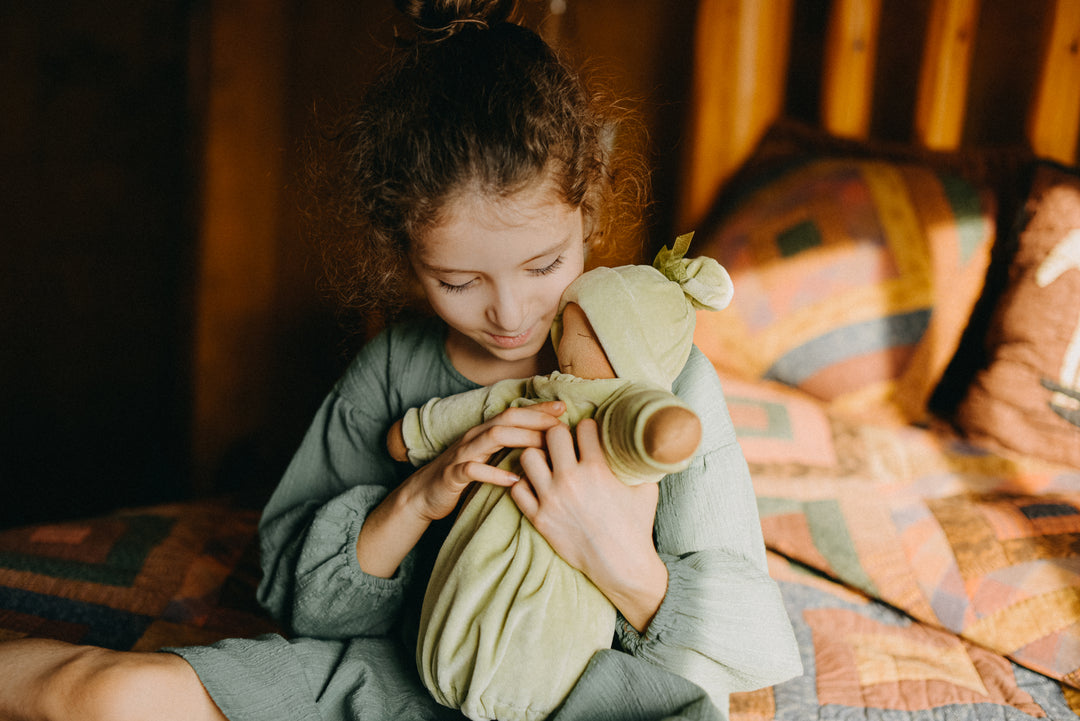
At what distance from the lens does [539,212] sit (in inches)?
28.0

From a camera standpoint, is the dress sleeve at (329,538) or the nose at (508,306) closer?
the nose at (508,306)

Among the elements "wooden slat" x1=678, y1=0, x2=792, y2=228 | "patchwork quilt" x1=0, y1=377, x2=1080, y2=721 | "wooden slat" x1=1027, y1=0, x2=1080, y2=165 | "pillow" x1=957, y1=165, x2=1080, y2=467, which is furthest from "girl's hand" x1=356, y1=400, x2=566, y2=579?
"wooden slat" x1=1027, y1=0, x2=1080, y2=165

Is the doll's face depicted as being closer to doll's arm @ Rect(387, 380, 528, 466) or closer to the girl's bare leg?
doll's arm @ Rect(387, 380, 528, 466)

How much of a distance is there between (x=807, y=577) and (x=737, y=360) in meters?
0.41

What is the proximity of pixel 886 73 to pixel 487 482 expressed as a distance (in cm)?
148

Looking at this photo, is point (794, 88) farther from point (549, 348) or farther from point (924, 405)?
point (549, 348)

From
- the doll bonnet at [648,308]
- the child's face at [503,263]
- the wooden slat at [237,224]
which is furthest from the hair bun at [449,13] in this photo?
the wooden slat at [237,224]

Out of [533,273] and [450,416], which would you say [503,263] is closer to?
[533,273]

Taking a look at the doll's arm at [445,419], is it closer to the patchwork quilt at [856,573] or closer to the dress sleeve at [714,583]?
the dress sleeve at [714,583]

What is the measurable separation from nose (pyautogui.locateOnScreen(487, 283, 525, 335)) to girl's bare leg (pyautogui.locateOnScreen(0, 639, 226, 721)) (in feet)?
1.43

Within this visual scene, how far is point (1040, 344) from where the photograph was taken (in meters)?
1.16

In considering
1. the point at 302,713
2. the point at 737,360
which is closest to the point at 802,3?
the point at 737,360

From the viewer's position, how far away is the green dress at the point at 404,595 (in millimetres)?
669

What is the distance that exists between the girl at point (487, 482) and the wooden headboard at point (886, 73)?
0.86 meters
